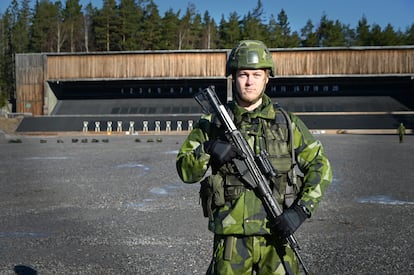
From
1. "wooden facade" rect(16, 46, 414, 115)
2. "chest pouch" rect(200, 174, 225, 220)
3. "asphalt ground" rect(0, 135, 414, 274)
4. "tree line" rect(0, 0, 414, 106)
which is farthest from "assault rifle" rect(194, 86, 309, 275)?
"tree line" rect(0, 0, 414, 106)

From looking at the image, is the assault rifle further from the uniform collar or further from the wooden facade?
the wooden facade

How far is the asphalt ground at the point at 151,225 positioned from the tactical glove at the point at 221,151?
2495mm

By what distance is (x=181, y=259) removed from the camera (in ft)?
17.6

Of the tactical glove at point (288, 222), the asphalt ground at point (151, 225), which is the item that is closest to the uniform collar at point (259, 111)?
the tactical glove at point (288, 222)

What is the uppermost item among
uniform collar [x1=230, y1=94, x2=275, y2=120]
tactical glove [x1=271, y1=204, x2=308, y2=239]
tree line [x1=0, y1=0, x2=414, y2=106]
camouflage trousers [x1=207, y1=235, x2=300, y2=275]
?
tree line [x1=0, y1=0, x2=414, y2=106]

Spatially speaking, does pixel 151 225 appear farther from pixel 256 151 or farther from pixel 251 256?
pixel 256 151

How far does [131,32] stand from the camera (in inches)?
2672

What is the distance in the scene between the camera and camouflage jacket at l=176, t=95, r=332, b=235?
2.85 m

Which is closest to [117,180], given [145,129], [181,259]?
[181,259]

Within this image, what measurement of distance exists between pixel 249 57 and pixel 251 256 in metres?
1.27

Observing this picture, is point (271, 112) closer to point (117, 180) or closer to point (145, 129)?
point (117, 180)

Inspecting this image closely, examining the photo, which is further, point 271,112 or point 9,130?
point 9,130

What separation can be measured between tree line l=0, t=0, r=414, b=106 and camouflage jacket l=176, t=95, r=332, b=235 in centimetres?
6514

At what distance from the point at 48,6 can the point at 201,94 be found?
85733mm
